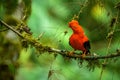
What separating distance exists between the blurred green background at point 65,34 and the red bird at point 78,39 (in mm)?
76

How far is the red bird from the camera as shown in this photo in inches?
70.3

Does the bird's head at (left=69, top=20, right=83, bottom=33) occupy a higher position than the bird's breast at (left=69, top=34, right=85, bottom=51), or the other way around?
the bird's head at (left=69, top=20, right=83, bottom=33)

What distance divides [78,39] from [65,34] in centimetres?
10

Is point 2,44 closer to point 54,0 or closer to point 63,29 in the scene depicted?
point 63,29

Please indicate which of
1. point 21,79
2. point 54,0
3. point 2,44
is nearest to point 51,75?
point 2,44

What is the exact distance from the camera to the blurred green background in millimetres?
1943

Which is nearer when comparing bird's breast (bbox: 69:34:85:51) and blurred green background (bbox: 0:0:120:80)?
bird's breast (bbox: 69:34:85:51)

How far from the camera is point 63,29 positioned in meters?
1.95

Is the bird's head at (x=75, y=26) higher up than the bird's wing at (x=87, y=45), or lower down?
higher up

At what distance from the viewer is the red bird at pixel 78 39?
1.79 meters

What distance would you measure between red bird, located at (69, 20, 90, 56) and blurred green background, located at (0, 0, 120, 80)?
76 millimetres

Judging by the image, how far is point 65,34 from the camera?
188cm

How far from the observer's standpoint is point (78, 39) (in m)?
1.80

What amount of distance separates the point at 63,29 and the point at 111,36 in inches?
9.7
